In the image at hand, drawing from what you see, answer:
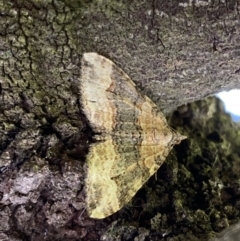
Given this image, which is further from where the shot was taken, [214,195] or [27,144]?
[214,195]

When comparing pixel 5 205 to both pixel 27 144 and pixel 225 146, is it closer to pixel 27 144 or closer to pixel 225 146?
pixel 27 144

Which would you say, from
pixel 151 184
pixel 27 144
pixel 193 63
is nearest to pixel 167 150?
pixel 151 184

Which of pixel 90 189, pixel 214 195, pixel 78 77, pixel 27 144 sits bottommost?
pixel 214 195

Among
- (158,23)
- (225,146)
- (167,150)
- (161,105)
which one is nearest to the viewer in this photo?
(158,23)
